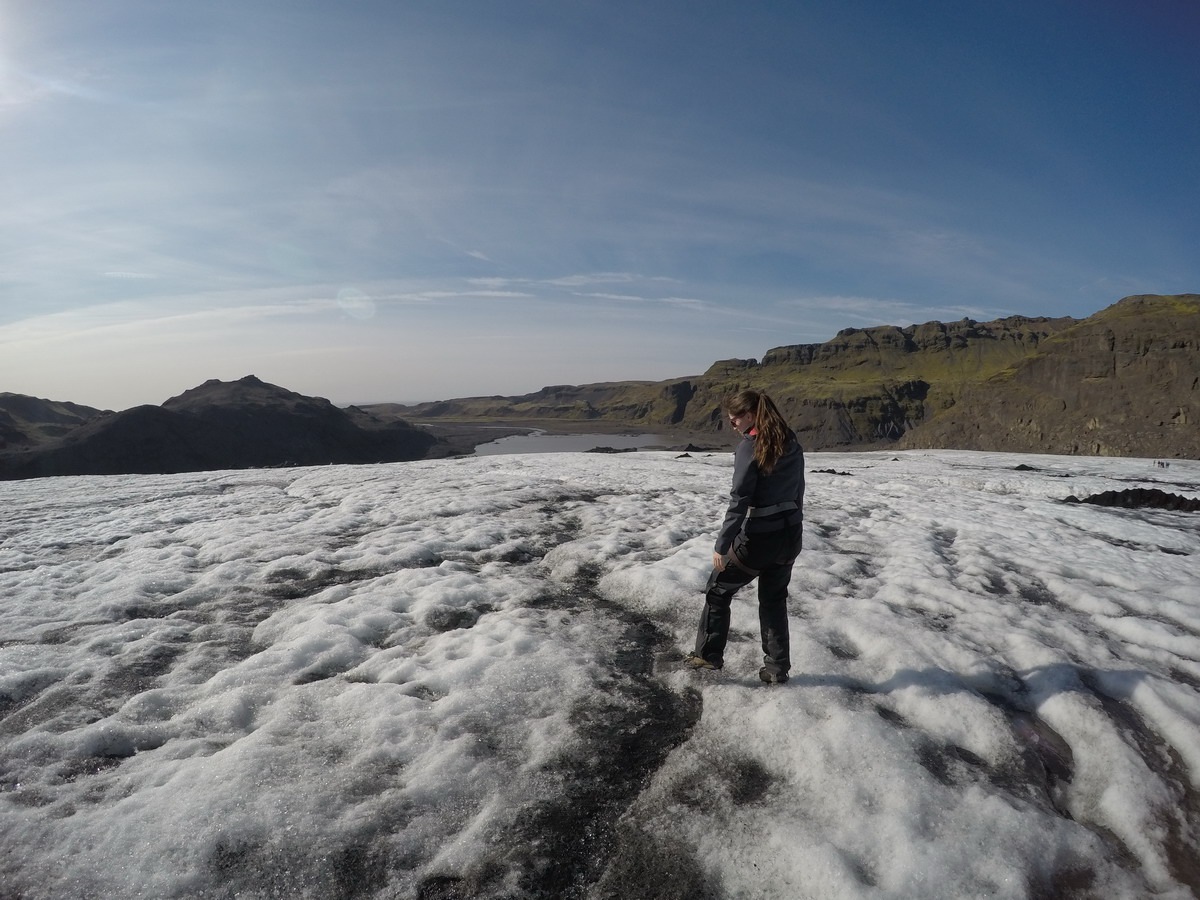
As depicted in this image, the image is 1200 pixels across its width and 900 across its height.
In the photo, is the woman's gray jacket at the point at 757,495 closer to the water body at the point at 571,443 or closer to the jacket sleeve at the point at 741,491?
the jacket sleeve at the point at 741,491

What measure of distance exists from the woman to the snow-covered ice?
2.67 ft

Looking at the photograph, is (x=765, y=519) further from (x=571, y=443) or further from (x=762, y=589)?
(x=571, y=443)

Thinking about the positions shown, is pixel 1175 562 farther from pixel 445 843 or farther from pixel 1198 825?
pixel 445 843

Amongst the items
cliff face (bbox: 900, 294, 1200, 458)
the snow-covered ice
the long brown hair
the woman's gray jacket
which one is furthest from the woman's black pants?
cliff face (bbox: 900, 294, 1200, 458)

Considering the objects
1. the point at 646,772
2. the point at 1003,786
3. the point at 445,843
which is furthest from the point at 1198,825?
the point at 445,843

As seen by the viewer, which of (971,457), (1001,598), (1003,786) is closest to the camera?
(1003,786)

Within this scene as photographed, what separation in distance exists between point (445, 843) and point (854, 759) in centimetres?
347

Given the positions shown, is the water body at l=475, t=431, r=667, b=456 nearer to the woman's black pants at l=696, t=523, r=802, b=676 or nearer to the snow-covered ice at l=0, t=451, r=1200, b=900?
the snow-covered ice at l=0, t=451, r=1200, b=900

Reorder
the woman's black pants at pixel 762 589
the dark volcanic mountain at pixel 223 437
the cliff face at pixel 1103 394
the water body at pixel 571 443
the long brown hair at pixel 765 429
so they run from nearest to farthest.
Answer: the long brown hair at pixel 765 429 < the woman's black pants at pixel 762 589 < the cliff face at pixel 1103 394 < the dark volcanic mountain at pixel 223 437 < the water body at pixel 571 443

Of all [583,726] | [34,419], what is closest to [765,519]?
[583,726]

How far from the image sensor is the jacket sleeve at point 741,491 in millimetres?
5570

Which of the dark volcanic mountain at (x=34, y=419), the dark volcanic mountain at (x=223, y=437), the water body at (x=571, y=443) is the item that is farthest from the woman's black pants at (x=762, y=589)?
the water body at (x=571, y=443)

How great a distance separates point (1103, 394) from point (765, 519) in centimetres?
7721

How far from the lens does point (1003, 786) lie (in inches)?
186
